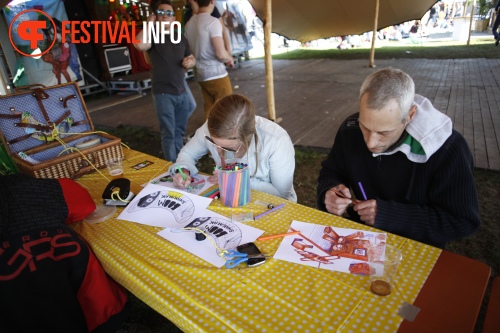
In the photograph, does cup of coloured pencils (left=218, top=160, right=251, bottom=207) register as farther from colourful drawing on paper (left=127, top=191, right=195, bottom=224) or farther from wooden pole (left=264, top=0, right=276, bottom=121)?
wooden pole (left=264, top=0, right=276, bottom=121)

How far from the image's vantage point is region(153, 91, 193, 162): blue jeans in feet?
10.3

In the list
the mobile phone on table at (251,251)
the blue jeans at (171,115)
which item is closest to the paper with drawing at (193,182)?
the mobile phone on table at (251,251)

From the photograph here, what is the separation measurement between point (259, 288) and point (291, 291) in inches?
3.9

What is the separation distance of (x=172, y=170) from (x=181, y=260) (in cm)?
71

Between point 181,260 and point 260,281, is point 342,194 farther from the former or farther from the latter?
point 181,260

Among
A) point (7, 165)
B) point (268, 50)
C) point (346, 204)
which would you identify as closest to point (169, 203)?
point (346, 204)

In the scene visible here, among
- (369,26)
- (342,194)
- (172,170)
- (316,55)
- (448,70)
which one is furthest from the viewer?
(316,55)

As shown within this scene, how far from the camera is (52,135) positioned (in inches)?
77.5

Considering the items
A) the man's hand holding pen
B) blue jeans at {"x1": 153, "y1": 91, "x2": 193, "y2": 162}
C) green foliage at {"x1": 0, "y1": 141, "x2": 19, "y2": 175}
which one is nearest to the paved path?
blue jeans at {"x1": 153, "y1": 91, "x2": 193, "y2": 162}

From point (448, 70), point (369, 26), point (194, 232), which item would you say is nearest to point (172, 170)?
point (194, 232)

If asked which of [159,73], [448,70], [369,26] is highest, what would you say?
[369,26]

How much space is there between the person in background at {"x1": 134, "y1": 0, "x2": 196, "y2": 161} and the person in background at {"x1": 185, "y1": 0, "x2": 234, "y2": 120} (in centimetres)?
27

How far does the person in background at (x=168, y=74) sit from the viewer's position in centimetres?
297

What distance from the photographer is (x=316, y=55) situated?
1180cm
